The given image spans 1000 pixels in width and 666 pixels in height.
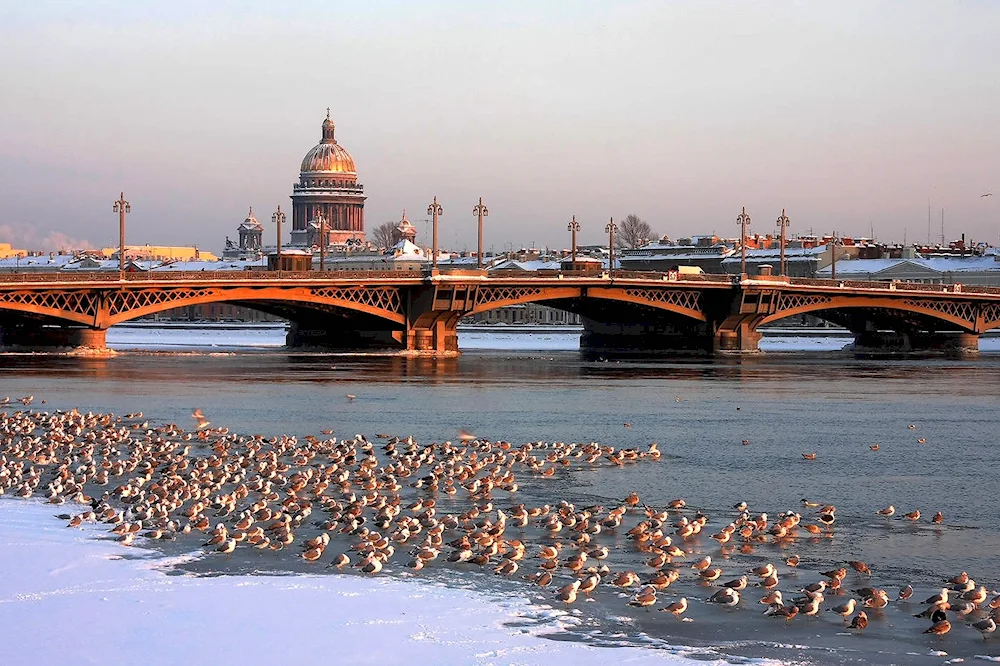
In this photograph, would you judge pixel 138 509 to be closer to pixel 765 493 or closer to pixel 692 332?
pixel 765 493

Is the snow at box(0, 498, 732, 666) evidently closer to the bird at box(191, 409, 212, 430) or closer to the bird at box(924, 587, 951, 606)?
the bird at box(924, 587, 951, 606)

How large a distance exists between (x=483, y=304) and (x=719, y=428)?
40439 millimetres

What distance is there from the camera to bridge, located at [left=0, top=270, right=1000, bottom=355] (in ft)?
204

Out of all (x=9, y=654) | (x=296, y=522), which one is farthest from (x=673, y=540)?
(x=9, y=654)

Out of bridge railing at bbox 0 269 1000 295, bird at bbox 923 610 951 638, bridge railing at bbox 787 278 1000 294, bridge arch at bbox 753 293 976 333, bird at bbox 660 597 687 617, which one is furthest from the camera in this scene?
bridge railing at bbox 787 278 1000 294

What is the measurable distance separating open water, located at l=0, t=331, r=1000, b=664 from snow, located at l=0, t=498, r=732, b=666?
630 mm

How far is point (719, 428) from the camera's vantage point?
32.6m

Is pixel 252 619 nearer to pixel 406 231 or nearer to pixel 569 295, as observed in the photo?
pixel 569 295

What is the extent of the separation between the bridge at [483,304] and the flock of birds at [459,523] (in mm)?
38036

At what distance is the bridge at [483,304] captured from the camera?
204ft

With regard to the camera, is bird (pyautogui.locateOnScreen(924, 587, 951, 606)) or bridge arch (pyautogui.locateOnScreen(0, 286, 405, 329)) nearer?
bird (pyautogui.locateOnScreen(924, 587, 951, 606))

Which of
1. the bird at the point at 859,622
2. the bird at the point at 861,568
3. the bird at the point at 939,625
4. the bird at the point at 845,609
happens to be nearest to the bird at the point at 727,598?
the bird at the point at 845,609

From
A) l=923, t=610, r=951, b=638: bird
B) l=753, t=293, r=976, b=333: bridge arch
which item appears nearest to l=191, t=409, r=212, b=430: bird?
l=923, t=610, r=951, b=638: bird

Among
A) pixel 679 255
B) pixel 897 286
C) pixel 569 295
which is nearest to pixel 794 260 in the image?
pixel 679 255
